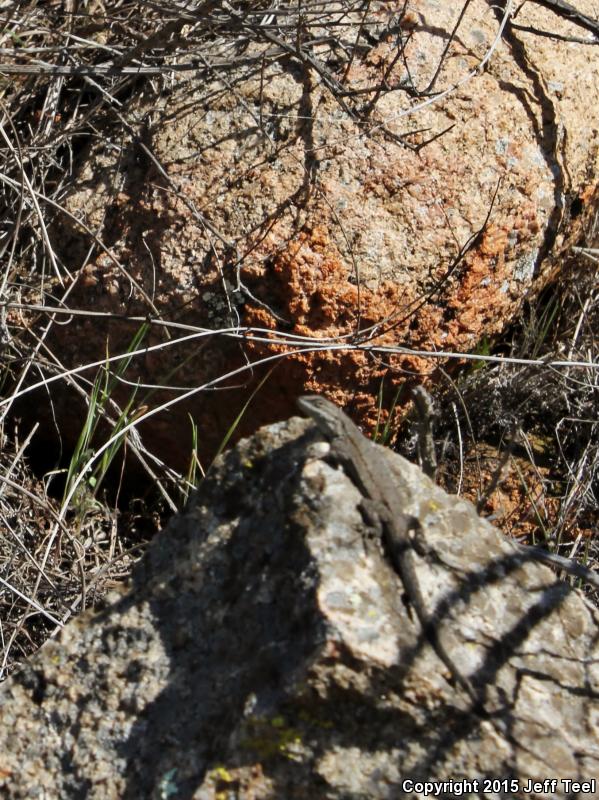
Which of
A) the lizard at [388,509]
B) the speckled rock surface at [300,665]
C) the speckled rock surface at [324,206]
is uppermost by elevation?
the speckled rock surface at [324,206]

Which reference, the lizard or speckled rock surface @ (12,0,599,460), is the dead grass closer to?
speckled rock surface @ (12,0,599,460)

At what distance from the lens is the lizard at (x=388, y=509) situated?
→ 1.79 metres

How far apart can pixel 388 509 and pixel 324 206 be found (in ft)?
4.48

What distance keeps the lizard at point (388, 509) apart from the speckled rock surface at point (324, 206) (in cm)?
86

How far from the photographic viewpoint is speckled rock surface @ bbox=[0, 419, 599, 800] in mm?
1725

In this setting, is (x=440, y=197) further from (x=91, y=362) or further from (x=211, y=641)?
(x=211, y=641)

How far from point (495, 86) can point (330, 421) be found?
1763mm

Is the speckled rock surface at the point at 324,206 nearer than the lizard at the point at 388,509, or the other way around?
the lizard at the point at 388,509

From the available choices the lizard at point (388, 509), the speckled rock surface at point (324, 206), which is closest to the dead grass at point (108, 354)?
the speckled rock surface at point (324, 206)

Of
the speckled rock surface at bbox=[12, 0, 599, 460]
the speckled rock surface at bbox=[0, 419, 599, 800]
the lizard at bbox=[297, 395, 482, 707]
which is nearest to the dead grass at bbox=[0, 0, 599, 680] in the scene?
the speckled rock surface at bbox=[12, 0, 599, 460]

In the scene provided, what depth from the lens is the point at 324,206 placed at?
301 centimetres

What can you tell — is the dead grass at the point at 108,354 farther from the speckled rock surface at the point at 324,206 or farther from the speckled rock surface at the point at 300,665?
the speckled rock surface at the point at 300,665

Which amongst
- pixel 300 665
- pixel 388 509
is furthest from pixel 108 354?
pixel 300 665

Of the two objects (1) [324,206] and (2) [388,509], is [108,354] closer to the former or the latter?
(1) [324,206]
